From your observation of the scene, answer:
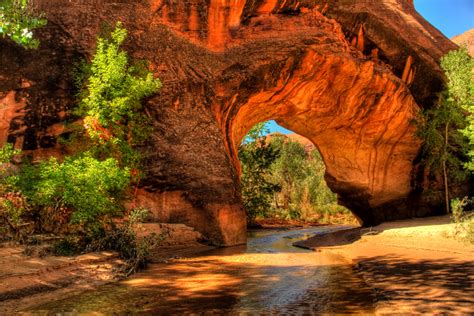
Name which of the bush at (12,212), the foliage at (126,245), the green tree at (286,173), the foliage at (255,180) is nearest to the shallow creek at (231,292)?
the foliage at (126,245)

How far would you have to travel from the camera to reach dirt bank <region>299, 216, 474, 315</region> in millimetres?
4668

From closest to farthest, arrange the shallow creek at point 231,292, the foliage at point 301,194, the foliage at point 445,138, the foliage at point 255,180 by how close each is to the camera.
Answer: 1. the shallow creek at point 231,292
2. the foliage at point 445,138
3. the foliage at point 255,180
4. the foliage at point 301,194

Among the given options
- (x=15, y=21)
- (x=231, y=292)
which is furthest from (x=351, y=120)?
(x=15, y=21)

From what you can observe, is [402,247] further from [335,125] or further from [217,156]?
[335,125]

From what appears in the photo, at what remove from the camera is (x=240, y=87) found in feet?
49.1

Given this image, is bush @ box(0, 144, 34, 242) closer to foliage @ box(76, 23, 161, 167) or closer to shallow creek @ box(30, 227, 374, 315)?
shallow creek @ box(30, 227, 374, 315)

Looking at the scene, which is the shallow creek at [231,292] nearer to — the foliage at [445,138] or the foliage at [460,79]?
the foliage at [460,79]

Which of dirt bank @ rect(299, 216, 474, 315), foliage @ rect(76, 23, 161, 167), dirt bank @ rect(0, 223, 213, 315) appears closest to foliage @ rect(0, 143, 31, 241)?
dirt bank @ rect(0, 223, 213, 315)

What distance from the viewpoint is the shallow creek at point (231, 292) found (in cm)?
484

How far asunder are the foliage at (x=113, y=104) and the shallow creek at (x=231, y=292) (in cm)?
444

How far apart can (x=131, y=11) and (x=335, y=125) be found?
10849 mm

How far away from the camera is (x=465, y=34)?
7312 centimetres

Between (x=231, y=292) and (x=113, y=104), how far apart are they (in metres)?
7.24

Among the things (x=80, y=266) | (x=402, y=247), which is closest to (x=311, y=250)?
(x=402, y=247)
